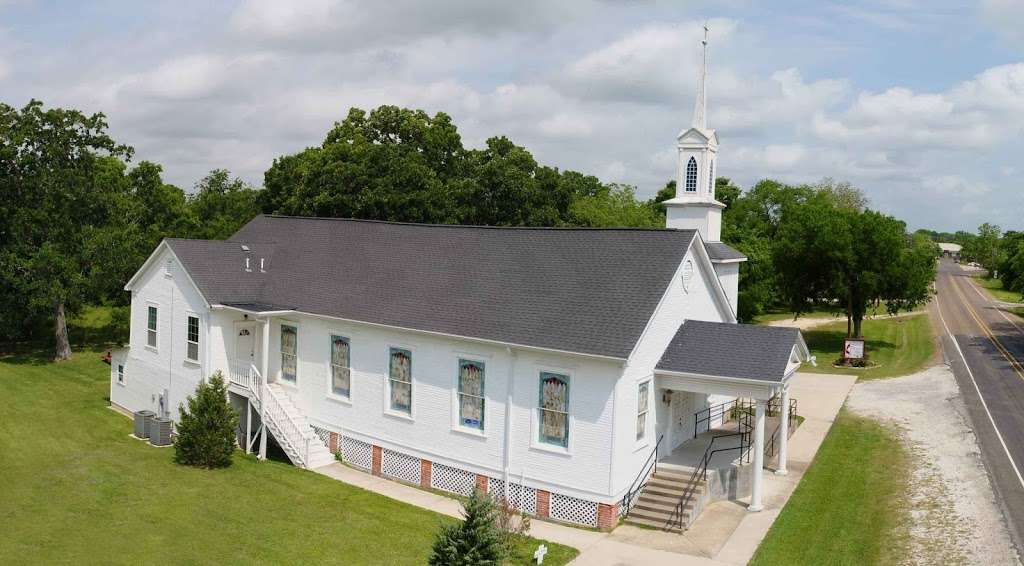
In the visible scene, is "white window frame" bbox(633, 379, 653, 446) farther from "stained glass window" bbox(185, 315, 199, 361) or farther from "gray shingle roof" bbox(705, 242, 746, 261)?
"stained glass window" bbox(185, 315, 199, 361)

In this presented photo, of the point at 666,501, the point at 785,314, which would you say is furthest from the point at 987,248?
the point at 666,501

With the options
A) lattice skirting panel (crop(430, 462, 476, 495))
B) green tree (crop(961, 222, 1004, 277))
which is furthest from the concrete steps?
green tree (crop(961, 222, 1004, 277))

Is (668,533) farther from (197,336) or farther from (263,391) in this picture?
(197,336)

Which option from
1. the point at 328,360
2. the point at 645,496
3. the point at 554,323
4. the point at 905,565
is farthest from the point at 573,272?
the point at 905,565

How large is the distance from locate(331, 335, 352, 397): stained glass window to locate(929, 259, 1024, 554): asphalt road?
17.8 meters

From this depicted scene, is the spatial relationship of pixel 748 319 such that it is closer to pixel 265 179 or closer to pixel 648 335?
pixel 265 179

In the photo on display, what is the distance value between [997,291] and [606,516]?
95150 millimetres

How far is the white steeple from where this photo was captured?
2752 centimetres

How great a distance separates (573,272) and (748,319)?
41.9m

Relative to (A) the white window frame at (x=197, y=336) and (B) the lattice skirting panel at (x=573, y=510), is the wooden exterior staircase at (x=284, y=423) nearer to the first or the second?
(A) the white window frame at (x=197, y=336)

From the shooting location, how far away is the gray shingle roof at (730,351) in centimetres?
1984

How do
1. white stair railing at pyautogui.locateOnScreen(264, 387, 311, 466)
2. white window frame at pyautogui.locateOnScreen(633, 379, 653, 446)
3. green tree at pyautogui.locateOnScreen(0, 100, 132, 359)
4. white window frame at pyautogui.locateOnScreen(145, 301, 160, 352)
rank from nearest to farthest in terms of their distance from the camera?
white window frame at pyautogui.locateOnScreen(633, 379, 653, 446), white stair railing at pyautogui.locateOnScreen(264, 387, 311, 466), white window frame at pyautogui.locateOnScreen(145, 301, 160, 352), green tree at pyautogui.locateOnScreen(0, 100, 132, 359)

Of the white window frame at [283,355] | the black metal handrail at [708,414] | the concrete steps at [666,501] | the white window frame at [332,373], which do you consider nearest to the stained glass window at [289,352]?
the white window frame at [283,355]

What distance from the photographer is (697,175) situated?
27.8m
